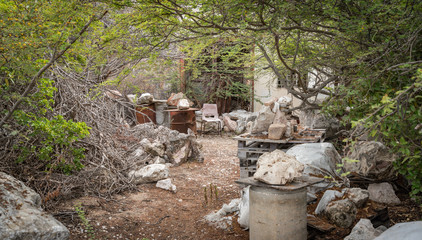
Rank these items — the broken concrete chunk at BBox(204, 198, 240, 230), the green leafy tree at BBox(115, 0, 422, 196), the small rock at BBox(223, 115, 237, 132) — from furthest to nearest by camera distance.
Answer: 1. the small rock at BBox(223, 115, 237, 132)
2. the broken concrete chunk at BBox(204, 198, 240, 230)
3. the green leafy tree at BBox(115, 0, 422, 196)

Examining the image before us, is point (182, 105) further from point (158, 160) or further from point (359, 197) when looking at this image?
point (359, 197)

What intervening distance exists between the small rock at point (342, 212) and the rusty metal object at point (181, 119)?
705cm

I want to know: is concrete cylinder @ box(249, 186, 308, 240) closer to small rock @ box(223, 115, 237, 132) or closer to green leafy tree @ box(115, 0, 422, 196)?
green leafy tree @ box(115, 0, 422, 196)

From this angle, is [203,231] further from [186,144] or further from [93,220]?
[186,144]

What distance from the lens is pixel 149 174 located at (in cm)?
589

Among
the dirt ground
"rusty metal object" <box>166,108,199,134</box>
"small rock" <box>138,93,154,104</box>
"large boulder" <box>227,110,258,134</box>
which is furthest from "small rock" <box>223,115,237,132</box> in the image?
the dirt ground

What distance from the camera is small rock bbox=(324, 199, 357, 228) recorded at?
3.69 m

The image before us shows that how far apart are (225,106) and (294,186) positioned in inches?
426

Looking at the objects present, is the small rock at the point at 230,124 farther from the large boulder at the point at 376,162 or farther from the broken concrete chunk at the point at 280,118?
the large boulder at the point at 376,162

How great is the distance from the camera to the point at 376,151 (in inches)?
176

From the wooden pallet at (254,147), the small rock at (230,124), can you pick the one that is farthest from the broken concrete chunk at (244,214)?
the small rock at (230,124)

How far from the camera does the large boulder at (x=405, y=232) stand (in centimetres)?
235

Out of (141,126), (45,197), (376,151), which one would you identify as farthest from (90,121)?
(376,151)

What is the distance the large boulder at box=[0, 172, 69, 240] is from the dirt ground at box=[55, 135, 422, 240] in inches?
30.3
